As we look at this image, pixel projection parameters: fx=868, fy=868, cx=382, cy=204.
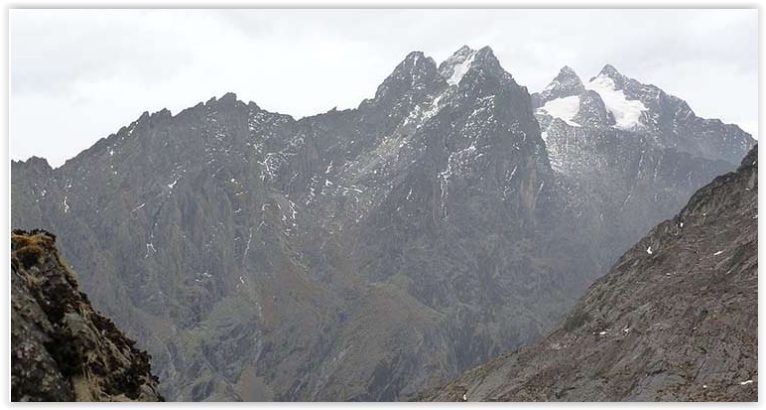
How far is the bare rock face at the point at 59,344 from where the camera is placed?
37219 mm

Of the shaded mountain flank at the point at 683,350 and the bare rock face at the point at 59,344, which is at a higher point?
the bare rock face at the point at 59,344

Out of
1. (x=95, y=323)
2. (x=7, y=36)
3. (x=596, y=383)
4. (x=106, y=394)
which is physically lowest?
(x=596, y=383)

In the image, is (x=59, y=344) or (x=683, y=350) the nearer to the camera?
(x=59, y=344)

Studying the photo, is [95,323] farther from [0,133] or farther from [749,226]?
[749,226]

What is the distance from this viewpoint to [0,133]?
30.5 m

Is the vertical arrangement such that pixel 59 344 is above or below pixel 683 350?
above

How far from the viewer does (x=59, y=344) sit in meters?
40.7

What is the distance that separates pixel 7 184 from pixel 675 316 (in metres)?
169

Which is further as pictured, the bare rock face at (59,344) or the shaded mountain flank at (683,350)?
→ the shaded mountain flank at (683,350)

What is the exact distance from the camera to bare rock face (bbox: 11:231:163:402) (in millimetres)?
37219

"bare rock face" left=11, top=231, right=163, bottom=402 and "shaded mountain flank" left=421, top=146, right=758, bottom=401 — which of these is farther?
"shaded mountain flank" left=421, top=146, right=758, bottom=401
